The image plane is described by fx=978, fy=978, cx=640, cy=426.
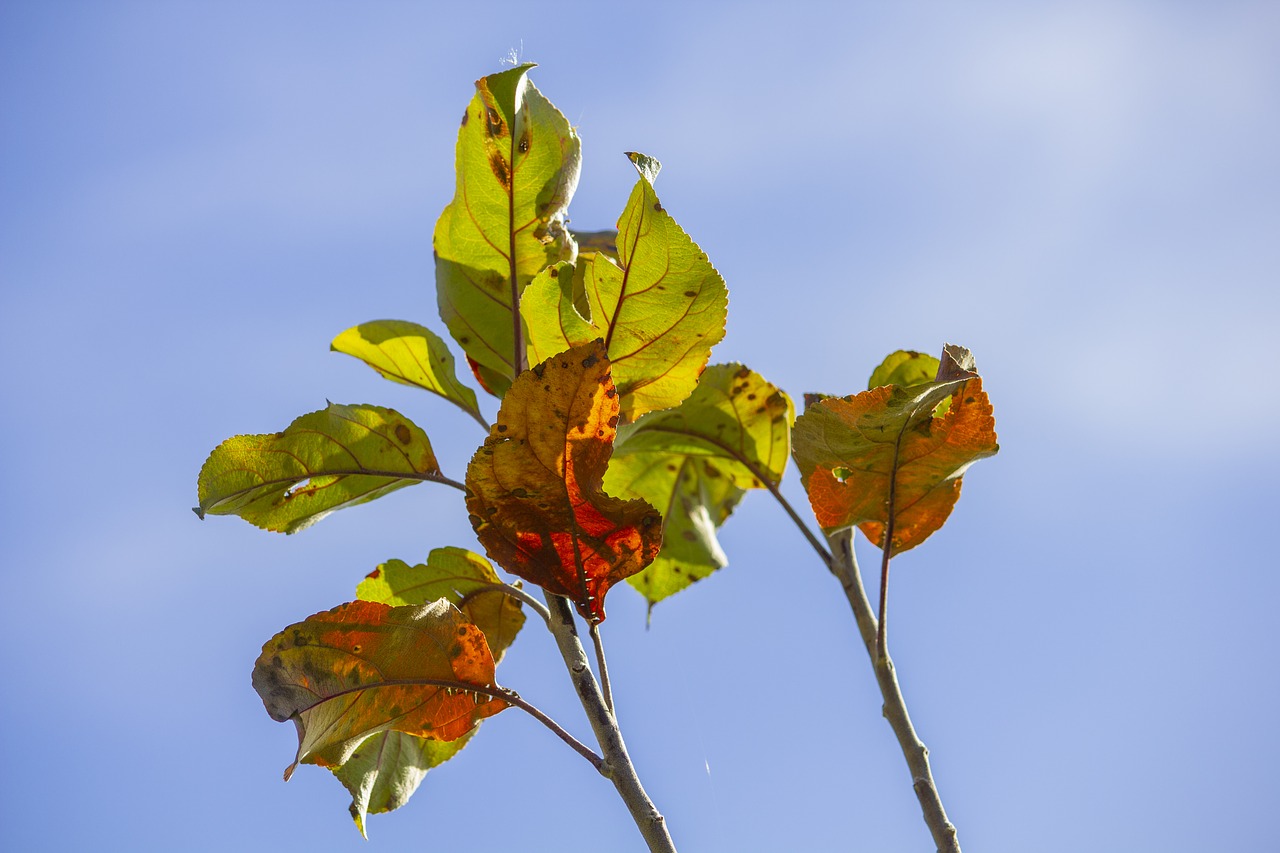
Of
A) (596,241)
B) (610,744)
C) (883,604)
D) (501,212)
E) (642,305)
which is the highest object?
(596,241)

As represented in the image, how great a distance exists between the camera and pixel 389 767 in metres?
1.06

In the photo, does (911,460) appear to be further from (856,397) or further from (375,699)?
(375,699)

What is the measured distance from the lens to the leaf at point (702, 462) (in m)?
1.30

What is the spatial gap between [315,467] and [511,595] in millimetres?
252

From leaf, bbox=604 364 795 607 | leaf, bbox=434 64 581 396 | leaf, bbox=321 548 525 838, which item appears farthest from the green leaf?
leaf, bbox=321 548 525 838

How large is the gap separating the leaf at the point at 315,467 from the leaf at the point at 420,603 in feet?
0.31

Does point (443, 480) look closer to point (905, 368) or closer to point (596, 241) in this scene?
point (596, 241)

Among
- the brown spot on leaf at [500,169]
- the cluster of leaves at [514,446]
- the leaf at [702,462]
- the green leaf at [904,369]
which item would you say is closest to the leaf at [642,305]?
the cluster of leaves at [514,446]

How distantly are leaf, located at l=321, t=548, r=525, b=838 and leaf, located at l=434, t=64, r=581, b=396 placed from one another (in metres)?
0.23

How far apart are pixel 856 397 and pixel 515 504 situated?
35 centimetres

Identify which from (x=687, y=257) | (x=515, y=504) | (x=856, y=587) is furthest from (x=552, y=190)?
(x=856, y=587)

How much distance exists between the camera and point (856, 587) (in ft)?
3.78

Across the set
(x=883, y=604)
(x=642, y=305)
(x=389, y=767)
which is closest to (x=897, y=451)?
(x=883, y=604)

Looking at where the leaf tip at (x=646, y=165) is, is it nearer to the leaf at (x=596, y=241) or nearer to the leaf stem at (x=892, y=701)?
the leaf at (x=596, y=241)
